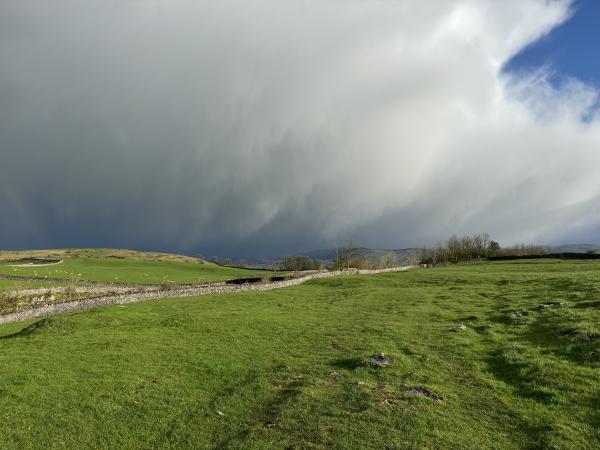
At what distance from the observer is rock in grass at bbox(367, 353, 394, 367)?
18.5m

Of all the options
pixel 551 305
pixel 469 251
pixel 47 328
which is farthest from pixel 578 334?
pixel 469 251

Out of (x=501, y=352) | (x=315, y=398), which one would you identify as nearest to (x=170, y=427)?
(x=315, y=398)

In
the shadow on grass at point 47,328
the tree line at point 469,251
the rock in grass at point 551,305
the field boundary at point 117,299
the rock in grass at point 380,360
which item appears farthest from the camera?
the tree line at point 469,251

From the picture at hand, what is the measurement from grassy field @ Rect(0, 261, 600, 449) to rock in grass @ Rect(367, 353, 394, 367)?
10.7 inches

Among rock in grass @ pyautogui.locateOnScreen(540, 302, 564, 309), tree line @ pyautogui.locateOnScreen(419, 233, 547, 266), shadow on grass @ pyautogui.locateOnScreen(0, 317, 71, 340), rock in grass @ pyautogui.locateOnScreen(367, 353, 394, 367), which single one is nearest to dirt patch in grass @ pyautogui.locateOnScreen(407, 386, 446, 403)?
rock in grass @ pyautogui.locateOnScreen(367, 353, 394, 367)

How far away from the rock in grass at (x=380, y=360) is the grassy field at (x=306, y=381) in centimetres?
27

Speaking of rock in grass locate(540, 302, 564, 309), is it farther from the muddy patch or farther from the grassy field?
the muddy patch

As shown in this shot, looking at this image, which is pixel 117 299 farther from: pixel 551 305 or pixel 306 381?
pixel 551 305

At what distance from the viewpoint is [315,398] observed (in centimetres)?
1480

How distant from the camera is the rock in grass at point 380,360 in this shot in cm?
1848

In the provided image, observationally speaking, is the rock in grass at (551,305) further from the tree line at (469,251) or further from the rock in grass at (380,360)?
the tree line at (469,251)

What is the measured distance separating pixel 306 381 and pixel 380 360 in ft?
13.9

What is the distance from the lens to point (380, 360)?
62.5 feet

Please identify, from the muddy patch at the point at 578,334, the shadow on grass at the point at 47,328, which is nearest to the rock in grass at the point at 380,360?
the muddy patch at the point at 578,334
